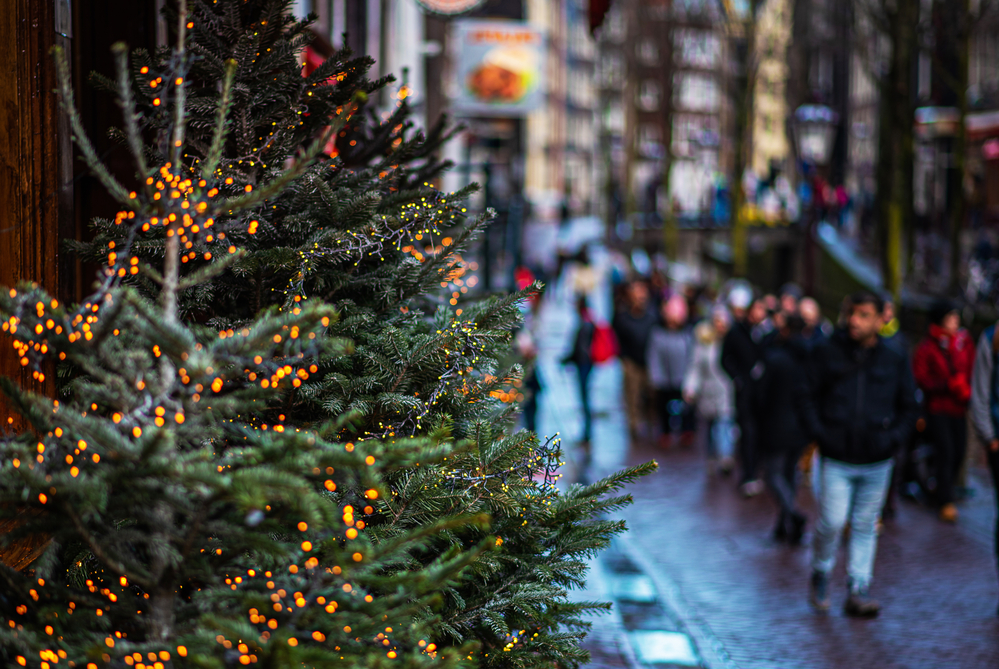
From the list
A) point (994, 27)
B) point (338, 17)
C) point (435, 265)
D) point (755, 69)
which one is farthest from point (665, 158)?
point (435, 265)

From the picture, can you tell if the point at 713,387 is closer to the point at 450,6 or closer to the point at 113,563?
the point at 450,6

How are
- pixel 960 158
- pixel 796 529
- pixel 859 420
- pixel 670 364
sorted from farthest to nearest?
→ 1. pixel 960 158
2. pixel 670 364
3. pixel 796 529
4. pixel 859 420

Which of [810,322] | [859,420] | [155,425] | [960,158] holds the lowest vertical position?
[859,420]

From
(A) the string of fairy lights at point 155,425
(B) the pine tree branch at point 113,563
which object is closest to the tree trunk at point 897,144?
→ (A) the string of fairy lights at point 155,425

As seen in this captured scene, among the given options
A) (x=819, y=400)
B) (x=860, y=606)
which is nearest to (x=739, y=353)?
(x=819, y=400)

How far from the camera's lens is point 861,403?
22.3 ft

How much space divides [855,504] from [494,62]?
1399 cm

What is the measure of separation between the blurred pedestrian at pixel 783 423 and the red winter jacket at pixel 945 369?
111 cm

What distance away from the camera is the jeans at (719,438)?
39.4 ft

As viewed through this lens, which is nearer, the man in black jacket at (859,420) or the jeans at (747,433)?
the man in black jacket at (859,420)

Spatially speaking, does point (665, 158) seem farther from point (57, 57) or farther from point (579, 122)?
point (579, 122)

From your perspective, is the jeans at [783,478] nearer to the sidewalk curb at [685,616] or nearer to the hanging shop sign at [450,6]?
the sidewalk curb at [685,616]

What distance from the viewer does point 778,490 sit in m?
9.11

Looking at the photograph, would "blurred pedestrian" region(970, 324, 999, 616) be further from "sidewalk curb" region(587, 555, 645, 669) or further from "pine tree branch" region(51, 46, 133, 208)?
"pine tree branch" region(51, 46, 133, 208)
